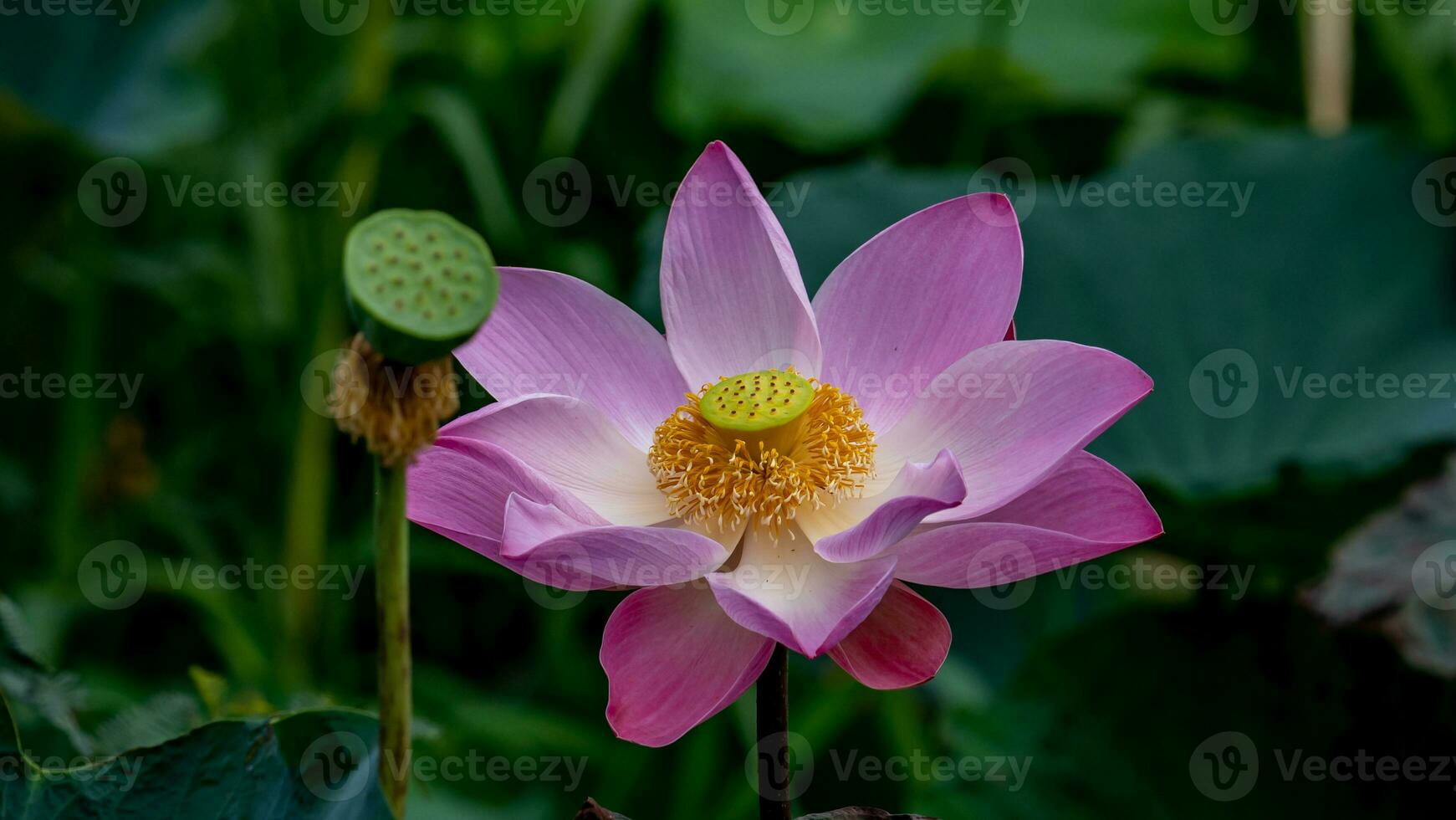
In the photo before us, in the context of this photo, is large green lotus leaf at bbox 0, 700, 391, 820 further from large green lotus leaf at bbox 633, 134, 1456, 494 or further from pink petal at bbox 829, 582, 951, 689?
large green lotus leaf at bbox 633, 134, 1456, 494

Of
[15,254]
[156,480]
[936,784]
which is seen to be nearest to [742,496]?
[936,784]

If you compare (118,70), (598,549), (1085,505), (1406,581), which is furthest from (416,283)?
(118,70)

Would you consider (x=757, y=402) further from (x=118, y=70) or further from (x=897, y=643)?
(x=118, y=70)

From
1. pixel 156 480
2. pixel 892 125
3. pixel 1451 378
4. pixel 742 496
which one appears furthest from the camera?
pixel 892 125

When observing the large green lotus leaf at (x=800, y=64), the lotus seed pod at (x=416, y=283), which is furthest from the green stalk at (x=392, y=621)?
the large green lotus leaf at (x=800, y=64)

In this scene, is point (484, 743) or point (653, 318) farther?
point (484, 743)

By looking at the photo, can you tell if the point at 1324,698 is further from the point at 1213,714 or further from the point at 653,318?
the point at 653,318

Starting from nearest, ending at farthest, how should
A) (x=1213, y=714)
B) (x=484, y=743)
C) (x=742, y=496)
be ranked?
1. (x=742, y=496)
2. (x=1213, y=714)
3. (x=484, y=743)
